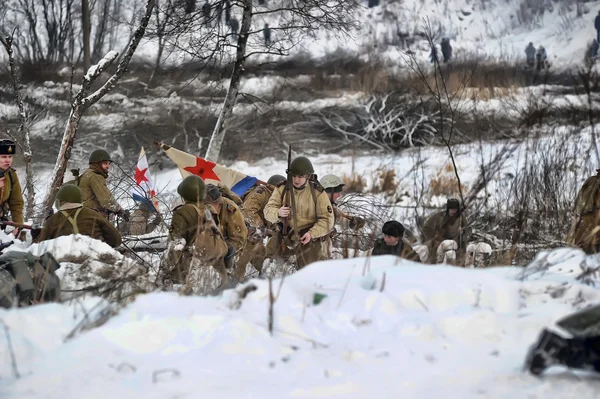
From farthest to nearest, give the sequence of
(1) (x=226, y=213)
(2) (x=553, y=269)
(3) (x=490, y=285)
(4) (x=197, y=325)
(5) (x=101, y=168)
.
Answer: (5) (x=101, y=168)
(1) (x=226, y=213)
(2) (x=553, y=269)
(3) (x=490, y=285)
(4) (x=197, y=325)

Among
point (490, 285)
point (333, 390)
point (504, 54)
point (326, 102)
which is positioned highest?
point (504, 54)

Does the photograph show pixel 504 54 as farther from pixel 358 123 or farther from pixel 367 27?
pixel 358 123

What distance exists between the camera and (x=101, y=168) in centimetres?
841

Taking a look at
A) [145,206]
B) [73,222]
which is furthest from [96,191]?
[73,222]

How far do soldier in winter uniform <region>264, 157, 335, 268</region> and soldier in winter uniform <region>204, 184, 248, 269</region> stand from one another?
635mm

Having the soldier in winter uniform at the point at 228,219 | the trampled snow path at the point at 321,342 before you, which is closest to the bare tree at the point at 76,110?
the soldier in winter uniform at the point at 228,219

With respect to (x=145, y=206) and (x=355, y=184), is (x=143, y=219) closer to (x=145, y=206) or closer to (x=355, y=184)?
(x=145, y=206)

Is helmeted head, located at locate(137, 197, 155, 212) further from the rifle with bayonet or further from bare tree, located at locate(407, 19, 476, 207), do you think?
bare tree, located at locate(407, 19, 476, 207)

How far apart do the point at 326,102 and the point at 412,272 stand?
780 inches

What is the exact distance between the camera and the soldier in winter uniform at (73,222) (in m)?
6.12

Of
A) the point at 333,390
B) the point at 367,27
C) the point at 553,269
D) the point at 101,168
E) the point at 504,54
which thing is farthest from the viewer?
the point at 367,27

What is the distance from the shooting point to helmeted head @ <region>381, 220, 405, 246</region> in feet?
21.8

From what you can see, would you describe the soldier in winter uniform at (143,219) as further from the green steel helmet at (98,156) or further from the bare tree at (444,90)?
the bare tree at (444,90)

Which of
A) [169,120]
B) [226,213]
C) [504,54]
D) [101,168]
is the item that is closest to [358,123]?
[169,120]
